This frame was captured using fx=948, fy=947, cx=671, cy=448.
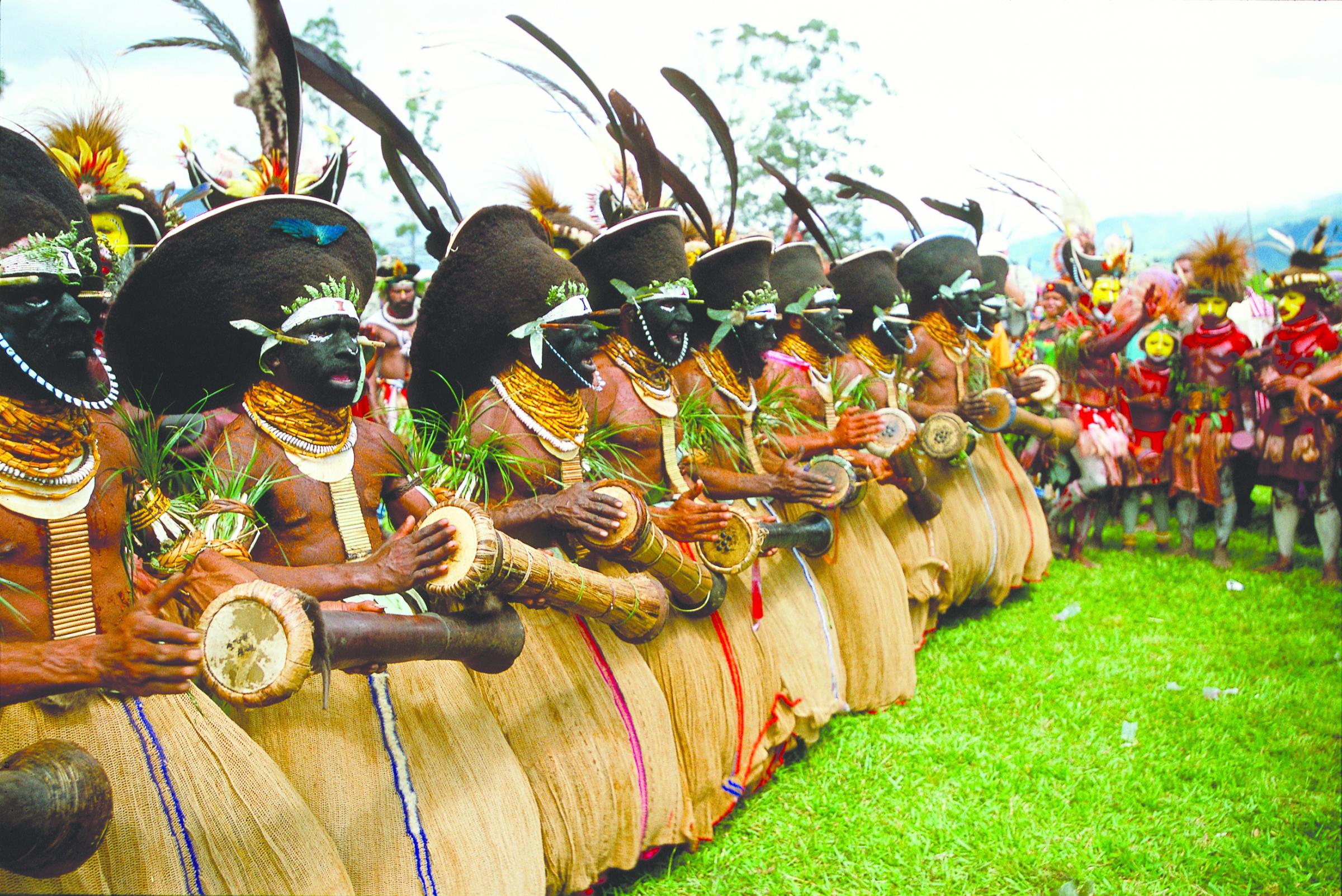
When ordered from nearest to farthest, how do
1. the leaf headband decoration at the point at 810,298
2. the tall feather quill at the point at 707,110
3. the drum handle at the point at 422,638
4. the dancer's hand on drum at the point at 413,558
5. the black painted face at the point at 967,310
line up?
the drum handle at the point at 422,638, the dancer's hand on drum at the point at 413,558, the tall feather quill at the point at 707,110, the leaf headband decoration at the point at 810,298, the black painted face at the point at 967,310

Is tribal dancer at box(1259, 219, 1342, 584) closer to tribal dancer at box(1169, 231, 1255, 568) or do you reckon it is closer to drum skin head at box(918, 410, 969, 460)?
tribal dancer at box(1169, 231, 1255, 568)

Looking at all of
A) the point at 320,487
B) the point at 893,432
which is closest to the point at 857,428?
the point at 893,432

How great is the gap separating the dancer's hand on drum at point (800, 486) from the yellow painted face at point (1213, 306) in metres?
4.94

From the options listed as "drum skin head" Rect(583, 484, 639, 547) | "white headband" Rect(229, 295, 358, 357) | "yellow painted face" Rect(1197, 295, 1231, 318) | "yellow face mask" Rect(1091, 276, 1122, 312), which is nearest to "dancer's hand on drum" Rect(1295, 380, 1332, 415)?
"yellow painted face" Rect(1197, 295, 1231, 318)

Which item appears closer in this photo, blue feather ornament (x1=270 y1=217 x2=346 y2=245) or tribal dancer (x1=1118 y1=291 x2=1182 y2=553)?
blue feather ornament (x1=270 y1=217 x2=346 y2=245)

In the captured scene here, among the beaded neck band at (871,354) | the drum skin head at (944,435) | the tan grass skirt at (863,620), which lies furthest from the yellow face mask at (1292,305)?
the tan grass skirt at (863,620)

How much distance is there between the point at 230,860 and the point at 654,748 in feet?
4.88

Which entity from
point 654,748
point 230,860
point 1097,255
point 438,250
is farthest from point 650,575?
point 1097,255

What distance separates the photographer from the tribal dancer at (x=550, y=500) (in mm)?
2898

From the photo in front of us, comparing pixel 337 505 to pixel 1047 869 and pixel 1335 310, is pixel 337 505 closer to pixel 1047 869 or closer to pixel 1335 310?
pixel 1047 869

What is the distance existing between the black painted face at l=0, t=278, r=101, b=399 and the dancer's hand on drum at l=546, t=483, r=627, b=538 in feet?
4.20

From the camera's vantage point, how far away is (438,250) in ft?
11.1

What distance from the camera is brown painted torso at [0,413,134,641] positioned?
1878 millimetres

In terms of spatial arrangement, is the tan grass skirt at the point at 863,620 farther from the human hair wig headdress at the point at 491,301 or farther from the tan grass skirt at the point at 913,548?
the human hair wig headdress at the point at 491,301
